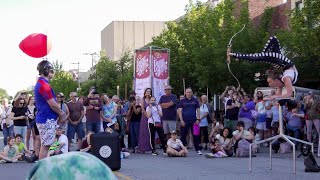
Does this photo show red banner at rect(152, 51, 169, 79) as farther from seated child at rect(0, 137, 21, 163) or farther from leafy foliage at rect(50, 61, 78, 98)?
leafy foliage at rect(50, 61, 78, 98)

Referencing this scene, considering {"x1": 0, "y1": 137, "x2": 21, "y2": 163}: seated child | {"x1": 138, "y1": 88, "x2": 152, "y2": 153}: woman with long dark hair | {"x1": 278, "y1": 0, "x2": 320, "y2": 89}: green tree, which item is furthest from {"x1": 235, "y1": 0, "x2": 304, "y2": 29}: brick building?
{"x1": 0, "y1": 137, "x2": 21, "y2": 163}: seated child

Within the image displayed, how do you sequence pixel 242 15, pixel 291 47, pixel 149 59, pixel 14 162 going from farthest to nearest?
1. pixel 242 15
2. pixel 291 47
3. pixel 149 59
4. pixel 14 162

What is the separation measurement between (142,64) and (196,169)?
971 centimetres

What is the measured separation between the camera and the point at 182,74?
119 feet

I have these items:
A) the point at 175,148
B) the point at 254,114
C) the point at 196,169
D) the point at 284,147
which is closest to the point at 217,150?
the point at 175,148

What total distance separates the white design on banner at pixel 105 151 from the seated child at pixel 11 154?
141 inches

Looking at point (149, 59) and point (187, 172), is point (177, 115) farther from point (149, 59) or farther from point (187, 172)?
point (187, 172)

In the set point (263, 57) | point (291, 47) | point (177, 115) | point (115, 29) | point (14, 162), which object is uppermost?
point (115, 29)

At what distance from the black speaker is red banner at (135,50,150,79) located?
29.6 feet

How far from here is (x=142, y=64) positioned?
2058cm

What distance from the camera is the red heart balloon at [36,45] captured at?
9.07m

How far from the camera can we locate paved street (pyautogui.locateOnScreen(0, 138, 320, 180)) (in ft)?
32.8

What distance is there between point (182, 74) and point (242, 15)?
7.03m

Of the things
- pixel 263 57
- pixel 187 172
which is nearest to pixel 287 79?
pixel 263 57
